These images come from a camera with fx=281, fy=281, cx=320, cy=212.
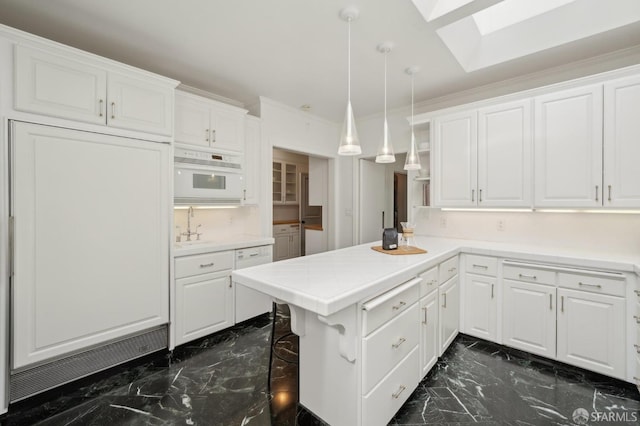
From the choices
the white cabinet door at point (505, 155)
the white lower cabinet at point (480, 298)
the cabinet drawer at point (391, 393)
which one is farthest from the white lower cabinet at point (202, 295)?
the white cabinet door at point (505, 155)

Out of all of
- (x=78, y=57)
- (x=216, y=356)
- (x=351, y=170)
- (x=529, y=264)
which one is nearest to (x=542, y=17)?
(x=529, y=264)

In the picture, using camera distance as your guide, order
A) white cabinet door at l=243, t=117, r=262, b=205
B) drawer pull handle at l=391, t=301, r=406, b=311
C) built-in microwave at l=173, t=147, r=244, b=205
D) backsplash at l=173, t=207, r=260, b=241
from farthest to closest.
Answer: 1. white cabinet door at l=243, t=117, r=262, b=205
2. backsplash at l=173, t=207, r=260, b=241
3. built-in microwave at l=173, t=147, r=244, b=205
4. drawer pull handle at l=391, t=301, r=406, b=311

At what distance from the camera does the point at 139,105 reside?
2289 mm

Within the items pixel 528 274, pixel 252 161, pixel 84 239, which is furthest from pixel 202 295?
pixel 528 274

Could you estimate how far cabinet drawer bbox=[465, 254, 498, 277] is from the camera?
259cm

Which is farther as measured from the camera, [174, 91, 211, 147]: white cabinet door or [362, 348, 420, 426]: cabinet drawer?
[174, 91, 211, 147]: white cabinet door

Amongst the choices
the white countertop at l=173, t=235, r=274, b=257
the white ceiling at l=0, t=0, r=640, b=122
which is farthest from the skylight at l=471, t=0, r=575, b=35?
the white countertop at l=173, t=235, r=274, b=257

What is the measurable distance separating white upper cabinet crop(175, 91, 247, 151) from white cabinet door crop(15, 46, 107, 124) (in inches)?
27.6

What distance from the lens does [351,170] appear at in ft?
15.1

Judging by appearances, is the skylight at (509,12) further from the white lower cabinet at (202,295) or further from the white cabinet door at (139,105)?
the white lower cabinet at (202,295)

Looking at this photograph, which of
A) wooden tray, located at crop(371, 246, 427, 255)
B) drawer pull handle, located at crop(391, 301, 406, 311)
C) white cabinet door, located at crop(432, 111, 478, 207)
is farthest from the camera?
white cabinet door, located at crop(432, 111, 478, 207)

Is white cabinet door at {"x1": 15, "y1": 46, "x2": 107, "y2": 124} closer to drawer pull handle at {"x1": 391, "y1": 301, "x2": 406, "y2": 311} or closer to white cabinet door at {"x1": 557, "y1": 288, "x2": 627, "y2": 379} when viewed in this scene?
drawer pull handle at {"x1": 391, "y1": 301, "x2": 406, "y2": 311}

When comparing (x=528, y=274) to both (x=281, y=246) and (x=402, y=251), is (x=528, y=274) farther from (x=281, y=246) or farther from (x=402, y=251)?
(x=281, y=246)

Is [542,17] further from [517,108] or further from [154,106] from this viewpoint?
[154,106]
